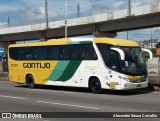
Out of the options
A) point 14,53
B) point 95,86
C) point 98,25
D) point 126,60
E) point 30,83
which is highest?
point 98,25

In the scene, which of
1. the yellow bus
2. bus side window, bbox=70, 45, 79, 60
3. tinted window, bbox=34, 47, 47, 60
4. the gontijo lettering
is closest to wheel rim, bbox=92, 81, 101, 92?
the yellow bus

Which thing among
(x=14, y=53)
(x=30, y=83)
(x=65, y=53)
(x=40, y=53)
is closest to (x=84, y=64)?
(x=65, y=53)

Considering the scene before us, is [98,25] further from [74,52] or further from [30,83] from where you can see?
[74,52]

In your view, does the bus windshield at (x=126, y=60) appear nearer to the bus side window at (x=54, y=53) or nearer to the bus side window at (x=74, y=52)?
the bus side window at (x=74, y=52)

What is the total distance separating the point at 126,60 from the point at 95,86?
2.23 metres

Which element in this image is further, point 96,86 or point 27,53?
point 27,53

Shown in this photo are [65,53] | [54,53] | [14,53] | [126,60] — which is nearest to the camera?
[126,60]

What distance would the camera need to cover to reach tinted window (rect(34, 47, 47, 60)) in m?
24.4

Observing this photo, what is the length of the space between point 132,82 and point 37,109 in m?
7.08

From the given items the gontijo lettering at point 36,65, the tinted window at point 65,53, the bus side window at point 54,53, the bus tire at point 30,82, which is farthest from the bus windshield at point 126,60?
the bus tire at point 30,82

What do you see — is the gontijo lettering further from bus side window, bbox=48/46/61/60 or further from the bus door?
the bus door

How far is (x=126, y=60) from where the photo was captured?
65.8 feet

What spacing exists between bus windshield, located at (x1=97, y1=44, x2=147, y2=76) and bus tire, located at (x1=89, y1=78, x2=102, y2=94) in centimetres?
118

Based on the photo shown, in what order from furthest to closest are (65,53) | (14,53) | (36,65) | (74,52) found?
1. (14,53)
2. (36,65)
3. (65,53)
4. (74,52)
